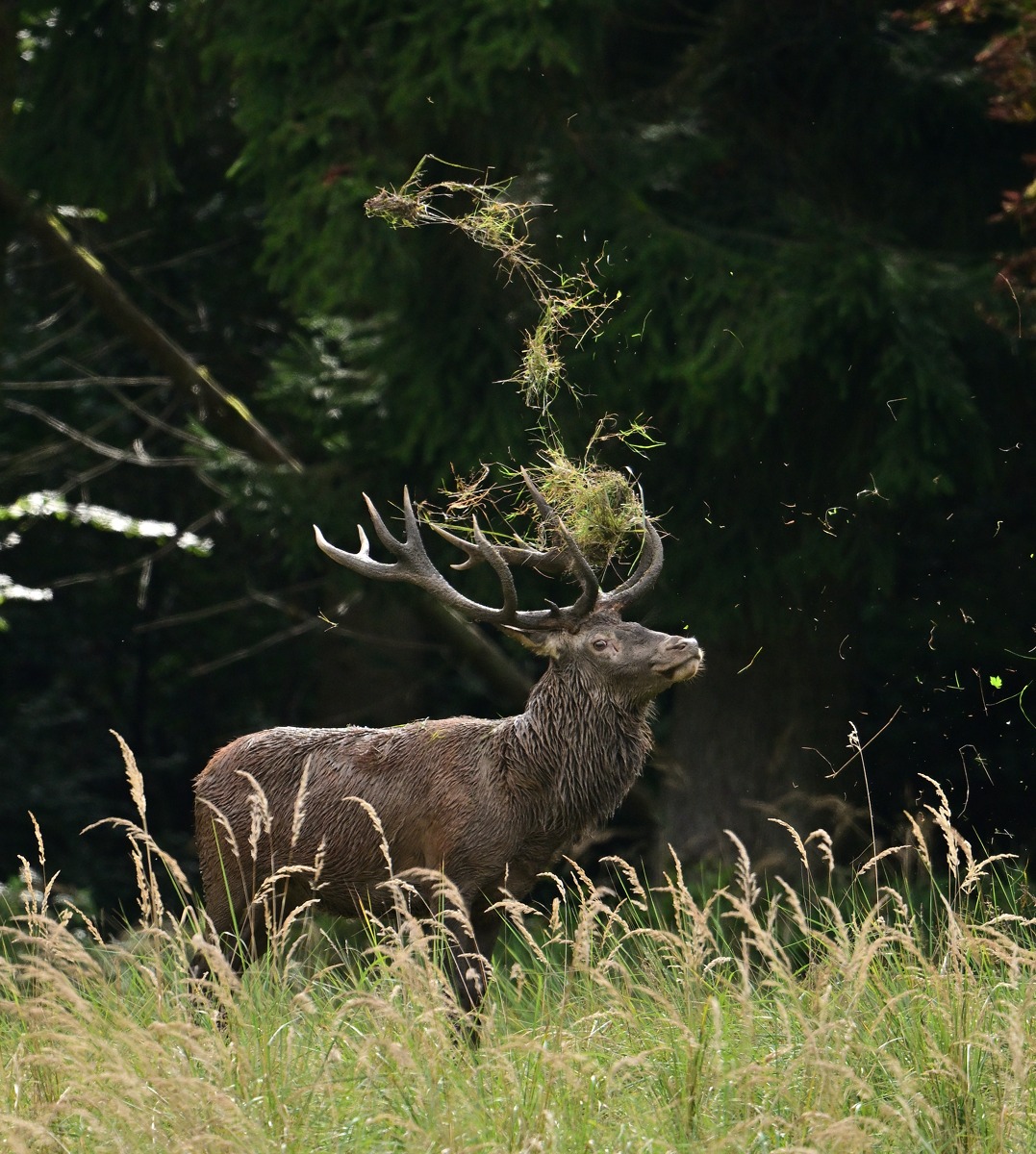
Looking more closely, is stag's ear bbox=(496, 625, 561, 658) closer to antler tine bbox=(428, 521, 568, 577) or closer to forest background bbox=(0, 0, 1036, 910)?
antler tine bbox=(428, 521, 568, 577)

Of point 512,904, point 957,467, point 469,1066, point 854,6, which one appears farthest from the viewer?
point 854,6

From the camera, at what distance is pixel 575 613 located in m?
5.44

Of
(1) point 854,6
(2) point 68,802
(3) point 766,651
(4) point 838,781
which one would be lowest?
(2) point 68,802

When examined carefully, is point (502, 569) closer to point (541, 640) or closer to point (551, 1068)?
point (541, 640)

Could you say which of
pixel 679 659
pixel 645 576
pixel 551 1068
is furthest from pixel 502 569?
pixel 551 1068

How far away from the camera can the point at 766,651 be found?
9781 millimetres

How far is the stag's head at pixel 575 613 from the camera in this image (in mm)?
5285

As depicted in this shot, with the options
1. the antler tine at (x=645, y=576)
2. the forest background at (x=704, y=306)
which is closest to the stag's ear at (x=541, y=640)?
the antler tine at (x=645, y=576)

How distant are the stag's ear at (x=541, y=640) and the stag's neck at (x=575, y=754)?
70 mm

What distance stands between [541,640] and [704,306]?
11.3ft

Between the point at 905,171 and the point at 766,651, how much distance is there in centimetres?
299

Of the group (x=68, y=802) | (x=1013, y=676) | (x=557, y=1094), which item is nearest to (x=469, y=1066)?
(x=557, y=1094)

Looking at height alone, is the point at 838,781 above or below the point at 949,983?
below

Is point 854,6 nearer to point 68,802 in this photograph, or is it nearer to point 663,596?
point 663,596
